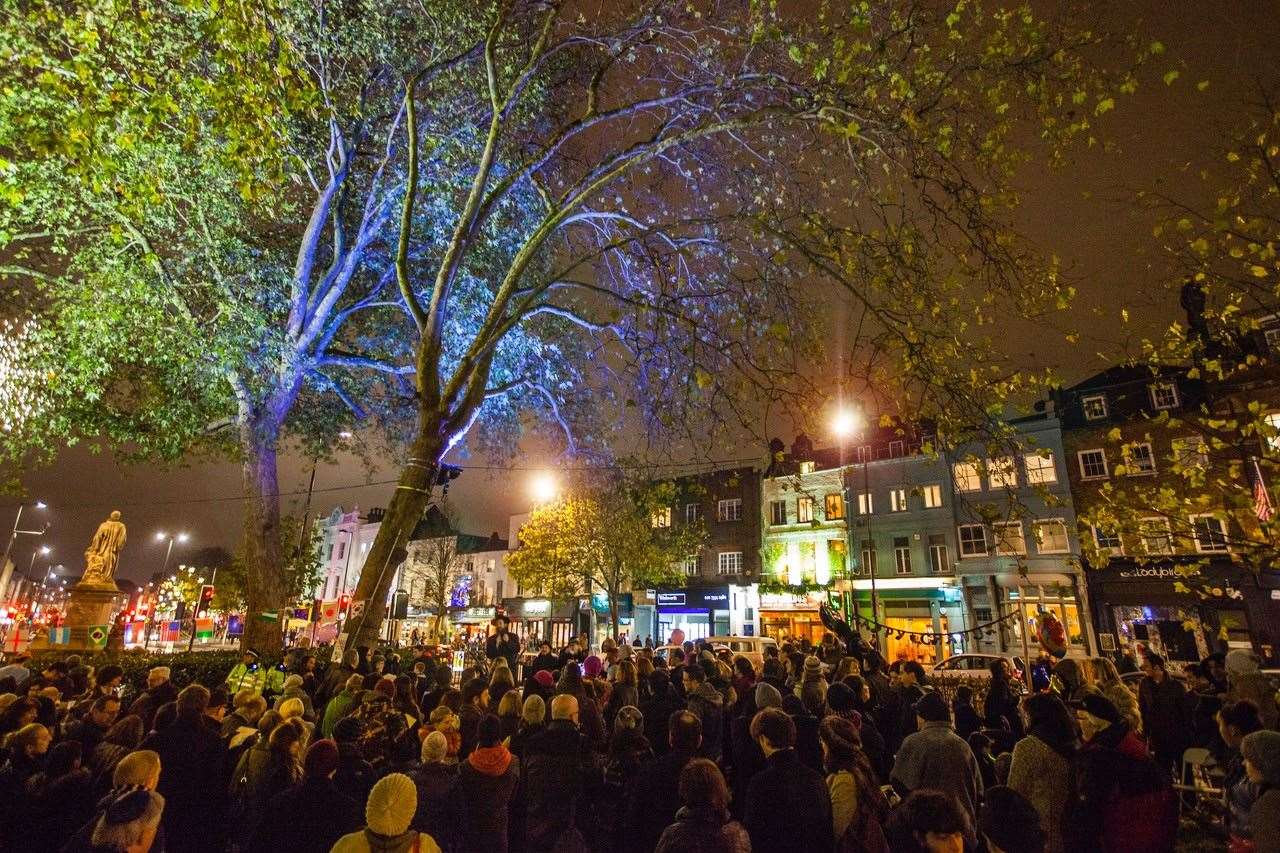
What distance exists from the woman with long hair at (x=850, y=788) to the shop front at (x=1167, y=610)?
91.2 feet

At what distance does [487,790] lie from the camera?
4746mm

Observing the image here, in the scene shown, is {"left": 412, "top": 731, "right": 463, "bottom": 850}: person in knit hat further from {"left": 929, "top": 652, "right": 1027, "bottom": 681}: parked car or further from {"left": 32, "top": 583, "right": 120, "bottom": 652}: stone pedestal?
{"left": 32, "top": 583, "right": 120, "bottom": 652}: stone pedestal

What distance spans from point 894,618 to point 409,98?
32.7 meters

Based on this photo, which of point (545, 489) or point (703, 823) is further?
point (545, 489)

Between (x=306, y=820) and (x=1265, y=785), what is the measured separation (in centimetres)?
610

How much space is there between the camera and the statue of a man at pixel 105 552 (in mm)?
16812

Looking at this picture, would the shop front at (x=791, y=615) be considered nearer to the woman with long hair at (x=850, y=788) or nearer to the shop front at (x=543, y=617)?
the shop front at (x=543, y=617)

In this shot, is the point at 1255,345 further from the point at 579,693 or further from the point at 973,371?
the point at 579,693

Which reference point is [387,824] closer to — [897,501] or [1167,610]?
[1167,610]

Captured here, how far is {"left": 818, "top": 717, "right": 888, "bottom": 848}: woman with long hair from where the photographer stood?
402cm

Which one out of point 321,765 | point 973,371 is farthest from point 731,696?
point 321,765

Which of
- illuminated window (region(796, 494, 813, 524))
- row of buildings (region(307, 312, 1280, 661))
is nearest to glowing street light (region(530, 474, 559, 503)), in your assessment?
row of buildings (region(307, 312, 1280, 661))

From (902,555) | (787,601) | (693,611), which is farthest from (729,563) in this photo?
(902,555)

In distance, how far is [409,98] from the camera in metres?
9.80
